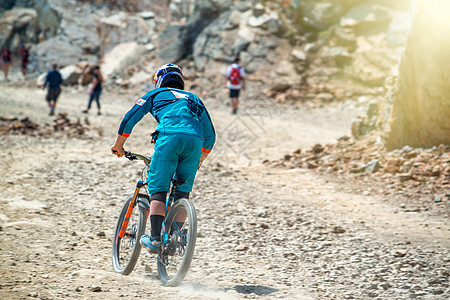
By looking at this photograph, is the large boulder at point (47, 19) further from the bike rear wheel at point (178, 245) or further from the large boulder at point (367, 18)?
the bike rear wheel at point (178, 245)

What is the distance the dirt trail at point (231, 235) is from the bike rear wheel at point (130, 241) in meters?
0.15

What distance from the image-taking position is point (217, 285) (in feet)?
13.9

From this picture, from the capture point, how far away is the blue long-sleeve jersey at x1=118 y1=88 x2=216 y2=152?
395cm

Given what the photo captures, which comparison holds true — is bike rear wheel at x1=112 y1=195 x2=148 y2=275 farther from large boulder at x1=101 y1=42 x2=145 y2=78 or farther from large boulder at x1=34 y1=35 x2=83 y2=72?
large boulder at x1=34 y1=35 x2=83 y2=72

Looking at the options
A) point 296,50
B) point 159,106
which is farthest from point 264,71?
point 159,106

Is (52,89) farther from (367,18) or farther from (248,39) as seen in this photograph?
(367,18)

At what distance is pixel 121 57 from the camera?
29094mm

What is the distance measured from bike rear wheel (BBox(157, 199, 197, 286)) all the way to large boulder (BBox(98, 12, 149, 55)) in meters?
27.6

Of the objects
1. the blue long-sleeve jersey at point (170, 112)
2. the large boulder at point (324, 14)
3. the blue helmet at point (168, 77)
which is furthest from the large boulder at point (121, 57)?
the blue long-sleeve jersey at point (170, 112)

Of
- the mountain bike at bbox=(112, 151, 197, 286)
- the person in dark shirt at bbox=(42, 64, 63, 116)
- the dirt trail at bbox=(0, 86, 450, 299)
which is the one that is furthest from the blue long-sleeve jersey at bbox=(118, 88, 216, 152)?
the person in dark shirt at bbox=(42, 64, 63, 116)

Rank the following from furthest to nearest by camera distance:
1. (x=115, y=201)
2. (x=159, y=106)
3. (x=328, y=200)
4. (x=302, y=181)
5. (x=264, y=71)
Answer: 1. (x=264, y=71)
2. (x=302, y=181)
3. (x=328, y=200)
4. (x=115, y=201)
5. (x=159, y=106)

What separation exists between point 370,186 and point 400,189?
1.98 feet

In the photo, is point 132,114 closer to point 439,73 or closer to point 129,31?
point 439,73

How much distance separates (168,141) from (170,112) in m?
0.28
